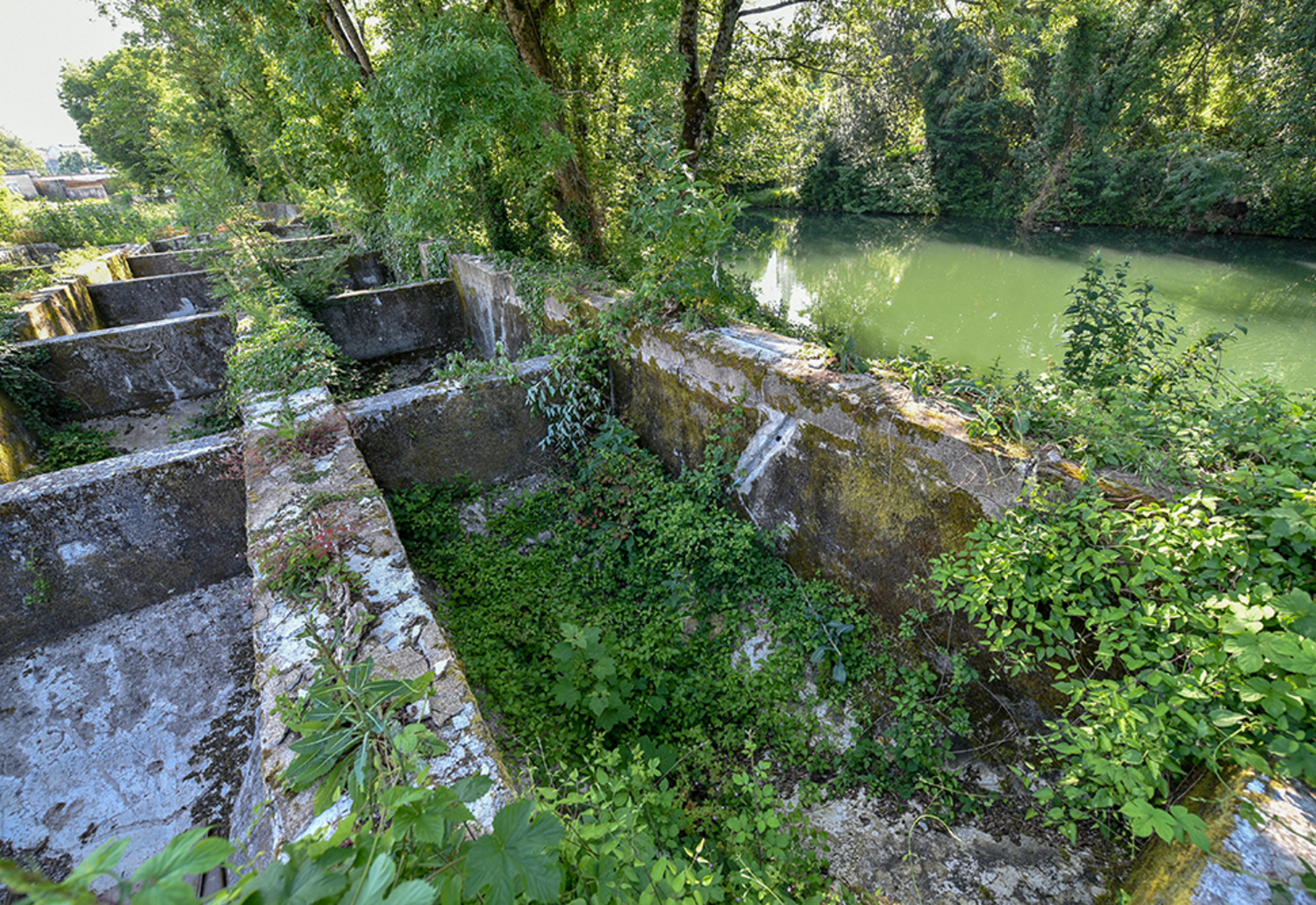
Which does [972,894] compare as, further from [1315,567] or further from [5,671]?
[5,671]

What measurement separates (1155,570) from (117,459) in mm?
5075

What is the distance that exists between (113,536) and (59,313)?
18.0 feet

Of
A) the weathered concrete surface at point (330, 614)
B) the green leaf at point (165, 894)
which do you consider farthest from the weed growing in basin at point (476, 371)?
the green leaf at point (165, 894)

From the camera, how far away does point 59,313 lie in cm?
651

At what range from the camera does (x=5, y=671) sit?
3.01 m

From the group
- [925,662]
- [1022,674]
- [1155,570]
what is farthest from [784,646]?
[1155,570]

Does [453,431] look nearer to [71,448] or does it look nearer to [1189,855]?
[71,448]

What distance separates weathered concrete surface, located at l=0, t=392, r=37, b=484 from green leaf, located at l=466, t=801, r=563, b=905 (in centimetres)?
575

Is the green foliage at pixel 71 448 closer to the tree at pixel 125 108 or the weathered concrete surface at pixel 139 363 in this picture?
the weathered concrete surface at pixel 139 363

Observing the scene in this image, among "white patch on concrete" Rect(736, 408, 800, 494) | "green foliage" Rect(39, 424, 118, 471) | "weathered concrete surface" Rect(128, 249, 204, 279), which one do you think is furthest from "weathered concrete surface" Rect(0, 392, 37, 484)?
"weathered concrete surface" Rect(128, 249, 204, 279)

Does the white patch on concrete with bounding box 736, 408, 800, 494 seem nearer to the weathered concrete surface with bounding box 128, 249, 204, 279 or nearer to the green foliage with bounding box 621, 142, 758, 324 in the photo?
the green foliage with bounding box 621, 142, 758, 324

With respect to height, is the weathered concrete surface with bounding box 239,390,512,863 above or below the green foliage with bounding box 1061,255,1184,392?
below

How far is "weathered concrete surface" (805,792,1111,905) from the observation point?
2.07 meters

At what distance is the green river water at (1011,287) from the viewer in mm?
9180
